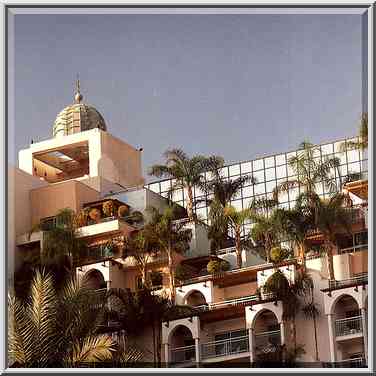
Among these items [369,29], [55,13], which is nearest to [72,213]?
[55,13]

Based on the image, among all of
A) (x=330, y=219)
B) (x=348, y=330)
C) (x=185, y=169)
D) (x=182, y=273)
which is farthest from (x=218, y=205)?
(x=348, y=330)

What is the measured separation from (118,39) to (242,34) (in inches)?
81.8

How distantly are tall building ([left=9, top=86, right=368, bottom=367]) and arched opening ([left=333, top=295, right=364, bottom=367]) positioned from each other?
3 centimetres

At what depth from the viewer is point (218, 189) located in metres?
30.8

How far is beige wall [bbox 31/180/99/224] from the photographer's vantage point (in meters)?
29.1

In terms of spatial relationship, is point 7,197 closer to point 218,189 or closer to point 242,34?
point 242,34

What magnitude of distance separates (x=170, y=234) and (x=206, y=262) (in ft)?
3.34

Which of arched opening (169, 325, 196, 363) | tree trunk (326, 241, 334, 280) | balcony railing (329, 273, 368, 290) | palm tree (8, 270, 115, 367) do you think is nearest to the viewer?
balcony railing (329, 273, 368, 290)

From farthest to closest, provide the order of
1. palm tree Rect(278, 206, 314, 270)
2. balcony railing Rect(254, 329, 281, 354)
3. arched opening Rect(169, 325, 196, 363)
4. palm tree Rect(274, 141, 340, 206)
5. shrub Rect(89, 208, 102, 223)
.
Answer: shrub Rect(89, 208, 102, 223), palm tree Rect(278, 206, 314, 270), palm tree Rect(274, 141, 340, 206), arched opening Rect(169, 325, 196, 363), balcony railing Rect(254, 329, 281, 354)

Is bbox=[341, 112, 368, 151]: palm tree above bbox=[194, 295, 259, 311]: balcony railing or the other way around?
above

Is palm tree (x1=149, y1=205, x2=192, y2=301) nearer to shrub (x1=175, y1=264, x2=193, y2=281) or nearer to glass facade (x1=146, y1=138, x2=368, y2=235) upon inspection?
shrub (x1=175, y1=264, x2=193, y2=281)

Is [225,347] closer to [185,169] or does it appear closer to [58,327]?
[58,327]

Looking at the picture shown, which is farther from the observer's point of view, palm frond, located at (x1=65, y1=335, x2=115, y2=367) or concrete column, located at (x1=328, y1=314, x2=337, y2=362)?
palm frond, located at (x1=65, y1=335, x2=115, y2=367)

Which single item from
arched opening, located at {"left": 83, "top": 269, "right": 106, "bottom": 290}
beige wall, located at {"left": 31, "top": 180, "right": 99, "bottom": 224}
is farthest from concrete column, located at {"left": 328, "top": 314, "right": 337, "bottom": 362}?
beige wall, located at {"left": 31, "top": 180, "right": 99, "bottom": 224}
